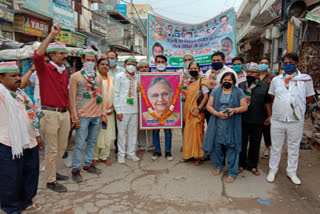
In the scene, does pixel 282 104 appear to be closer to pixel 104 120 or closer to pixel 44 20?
pixel 104 120

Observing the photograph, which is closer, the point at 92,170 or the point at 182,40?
the point at 92,170

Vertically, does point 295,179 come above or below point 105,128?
below

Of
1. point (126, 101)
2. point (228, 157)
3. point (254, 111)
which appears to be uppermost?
point (126, 101)

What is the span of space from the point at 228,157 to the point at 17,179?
2.80 metres

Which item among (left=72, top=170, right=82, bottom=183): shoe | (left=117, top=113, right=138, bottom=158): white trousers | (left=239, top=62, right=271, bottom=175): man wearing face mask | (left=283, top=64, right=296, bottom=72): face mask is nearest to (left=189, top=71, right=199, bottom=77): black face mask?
(left=239, top=62, right=271, bottom=175): man wearing face mask

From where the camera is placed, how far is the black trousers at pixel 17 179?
231cm

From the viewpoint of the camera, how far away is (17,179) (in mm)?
2420

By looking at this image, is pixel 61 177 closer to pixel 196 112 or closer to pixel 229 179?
pixel 196 112

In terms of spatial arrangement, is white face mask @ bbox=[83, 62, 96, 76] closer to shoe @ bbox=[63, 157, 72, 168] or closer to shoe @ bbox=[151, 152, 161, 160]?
shoe @ bbox=[63, 157, 72, 168]

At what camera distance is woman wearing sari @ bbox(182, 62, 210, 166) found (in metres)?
4.00

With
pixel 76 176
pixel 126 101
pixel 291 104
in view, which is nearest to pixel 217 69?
pixel 291 104

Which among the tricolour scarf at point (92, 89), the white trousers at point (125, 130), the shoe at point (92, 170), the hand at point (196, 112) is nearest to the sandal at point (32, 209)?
the shoe at point (92, 170)

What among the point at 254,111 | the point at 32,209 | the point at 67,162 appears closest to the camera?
the point at 32,209

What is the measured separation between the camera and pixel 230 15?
516cm
